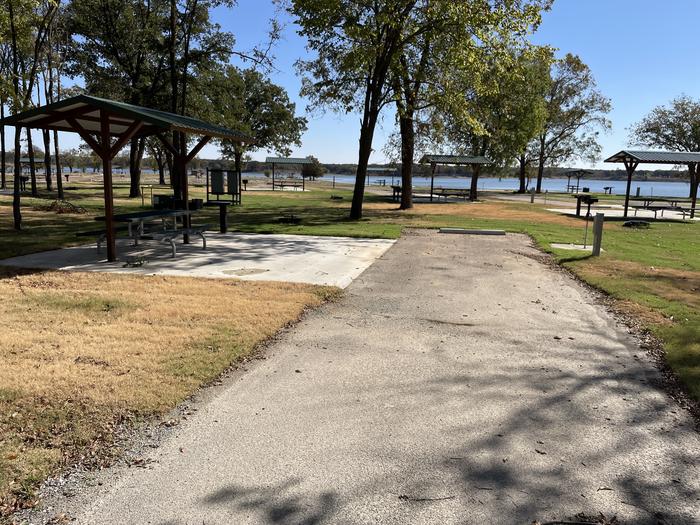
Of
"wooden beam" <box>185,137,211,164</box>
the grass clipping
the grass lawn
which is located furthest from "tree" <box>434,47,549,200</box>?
the grass clipping

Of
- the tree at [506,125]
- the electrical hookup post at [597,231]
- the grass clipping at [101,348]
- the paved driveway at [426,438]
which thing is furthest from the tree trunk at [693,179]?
the grass clipping at [101,348]

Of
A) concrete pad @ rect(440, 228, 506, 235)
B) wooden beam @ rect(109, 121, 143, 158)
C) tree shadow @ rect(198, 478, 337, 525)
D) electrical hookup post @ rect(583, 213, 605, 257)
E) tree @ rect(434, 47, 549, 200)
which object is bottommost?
tree shadow @ rect(198, 478, 337, 525)

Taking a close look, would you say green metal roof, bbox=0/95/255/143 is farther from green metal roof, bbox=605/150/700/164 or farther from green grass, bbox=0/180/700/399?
green metal roof, bbox=605/150/700/164

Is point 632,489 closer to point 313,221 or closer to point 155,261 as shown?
point 155,261

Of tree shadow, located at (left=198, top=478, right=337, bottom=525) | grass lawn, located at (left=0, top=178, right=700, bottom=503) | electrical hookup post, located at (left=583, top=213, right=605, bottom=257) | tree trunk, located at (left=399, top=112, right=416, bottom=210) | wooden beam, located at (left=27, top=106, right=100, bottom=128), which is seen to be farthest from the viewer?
tree trunk, located at (left=399, top=112, right=416, bottom=210)

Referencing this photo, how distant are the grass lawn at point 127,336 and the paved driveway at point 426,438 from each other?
0.44 metres

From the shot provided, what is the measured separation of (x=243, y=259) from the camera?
10.4 m

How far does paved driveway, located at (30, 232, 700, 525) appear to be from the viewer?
2.78m

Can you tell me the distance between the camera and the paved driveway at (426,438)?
278cm

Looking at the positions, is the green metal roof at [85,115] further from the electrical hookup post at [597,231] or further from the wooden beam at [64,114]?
the electrical hookup post at [597,231]

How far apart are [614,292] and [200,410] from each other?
678 centimetres

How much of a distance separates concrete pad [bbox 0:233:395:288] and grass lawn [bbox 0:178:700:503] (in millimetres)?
758

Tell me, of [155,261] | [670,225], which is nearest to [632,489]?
[155,261]

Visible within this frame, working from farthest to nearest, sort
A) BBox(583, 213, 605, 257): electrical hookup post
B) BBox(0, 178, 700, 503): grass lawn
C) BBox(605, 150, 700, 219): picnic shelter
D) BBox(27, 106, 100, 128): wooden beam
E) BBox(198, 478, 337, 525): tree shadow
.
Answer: BBox(605, 150, 700, 219): picnic shelter
BBox(583, 213, 605, 257): electrical hookup post
BBox(27, 106, 100, 128): wooden beam
BBox(0, 178, 700, 503): grass lawn
BBox(198, 478, 337, 525): tree shadow
